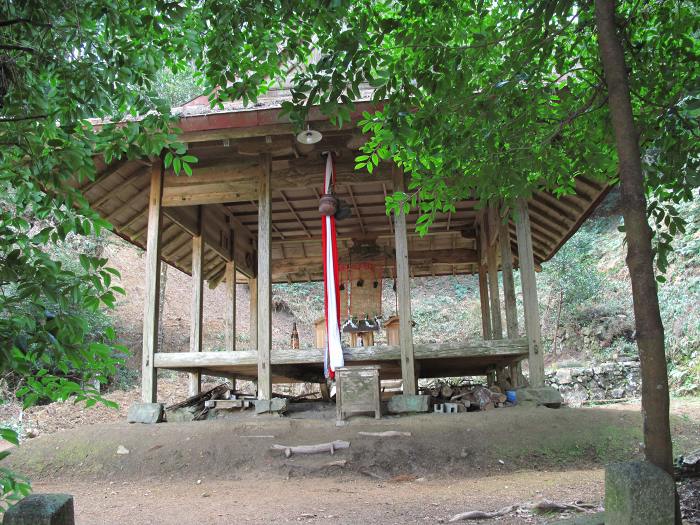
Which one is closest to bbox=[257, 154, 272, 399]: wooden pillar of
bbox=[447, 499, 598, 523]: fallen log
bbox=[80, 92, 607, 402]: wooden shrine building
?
bbox=[80, 92, 607, 402]: wooden shrine building

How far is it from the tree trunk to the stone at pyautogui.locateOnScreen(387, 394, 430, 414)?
17.7ft

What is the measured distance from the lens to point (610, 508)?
7.58 feet

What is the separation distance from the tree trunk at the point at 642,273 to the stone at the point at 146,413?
6972mm

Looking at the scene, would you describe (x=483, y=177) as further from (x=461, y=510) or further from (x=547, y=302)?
(x=547, y=302)

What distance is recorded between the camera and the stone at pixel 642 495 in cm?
216

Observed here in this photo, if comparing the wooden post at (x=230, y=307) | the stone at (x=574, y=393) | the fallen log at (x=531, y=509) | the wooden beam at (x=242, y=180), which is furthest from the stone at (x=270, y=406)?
the stone at (x=574, y=393)

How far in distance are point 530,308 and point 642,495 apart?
Answer: 18.7ft

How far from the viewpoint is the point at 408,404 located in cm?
762

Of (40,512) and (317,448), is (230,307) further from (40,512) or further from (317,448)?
(40,512)

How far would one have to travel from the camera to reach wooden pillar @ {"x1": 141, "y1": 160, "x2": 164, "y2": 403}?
815 centimetres

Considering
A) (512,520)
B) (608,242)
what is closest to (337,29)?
(512,520)

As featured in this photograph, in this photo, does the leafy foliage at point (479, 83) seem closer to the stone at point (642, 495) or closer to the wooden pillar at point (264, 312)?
the stone at point (642, 495)

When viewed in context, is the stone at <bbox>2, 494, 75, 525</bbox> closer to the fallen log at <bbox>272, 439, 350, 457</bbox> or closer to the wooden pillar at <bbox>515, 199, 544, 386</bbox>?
the fallen log at <bbox>272, 439, 350, 457</bbox>

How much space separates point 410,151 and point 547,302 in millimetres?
19770
